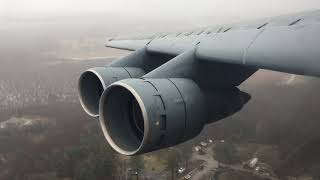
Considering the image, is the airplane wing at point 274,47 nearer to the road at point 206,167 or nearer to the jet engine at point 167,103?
the jet engine at point 167,103

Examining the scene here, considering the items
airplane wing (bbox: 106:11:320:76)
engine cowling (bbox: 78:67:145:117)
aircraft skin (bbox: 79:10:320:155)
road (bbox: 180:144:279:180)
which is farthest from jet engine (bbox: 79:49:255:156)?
road (bbox: 180:144:279:180)

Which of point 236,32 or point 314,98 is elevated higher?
point 236,32

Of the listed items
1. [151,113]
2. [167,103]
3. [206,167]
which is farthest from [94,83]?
[206,167]

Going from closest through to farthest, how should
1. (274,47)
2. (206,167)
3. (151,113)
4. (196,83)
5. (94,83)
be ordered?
(274,47) < (151,113) < (196,83) < (94,83) < (206,167)

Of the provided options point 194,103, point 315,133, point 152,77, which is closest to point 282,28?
point 194,103

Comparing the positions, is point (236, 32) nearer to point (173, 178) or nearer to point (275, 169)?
point (173, 178)

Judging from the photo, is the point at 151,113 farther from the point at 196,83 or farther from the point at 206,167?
the point at 206,167
